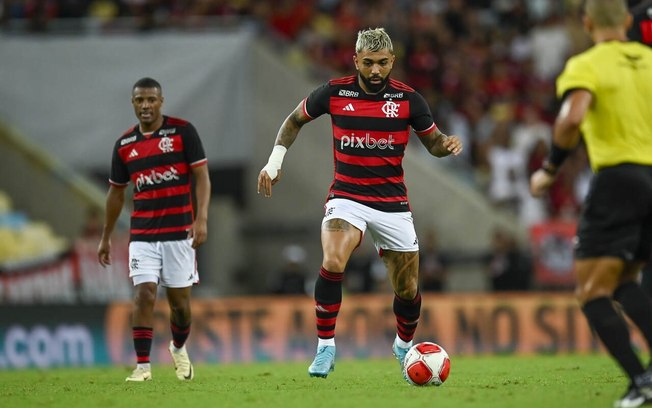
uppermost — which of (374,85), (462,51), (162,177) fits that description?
(374,85)

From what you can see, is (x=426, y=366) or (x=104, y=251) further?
(x=104, y=251)

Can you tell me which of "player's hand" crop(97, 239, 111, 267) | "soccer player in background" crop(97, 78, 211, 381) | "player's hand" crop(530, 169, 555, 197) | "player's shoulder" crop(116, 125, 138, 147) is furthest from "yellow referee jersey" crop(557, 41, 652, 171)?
"player's hand" crop(97, 239, 111, 267)

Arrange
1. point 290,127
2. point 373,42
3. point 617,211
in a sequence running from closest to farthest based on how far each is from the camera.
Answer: point 617,211 < point 373,42 < point 290,127

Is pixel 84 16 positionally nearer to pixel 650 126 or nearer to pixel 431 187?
pixel 431 187

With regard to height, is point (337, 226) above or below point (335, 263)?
above

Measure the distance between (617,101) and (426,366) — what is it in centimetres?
290

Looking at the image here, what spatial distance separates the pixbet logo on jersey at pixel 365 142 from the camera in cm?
975

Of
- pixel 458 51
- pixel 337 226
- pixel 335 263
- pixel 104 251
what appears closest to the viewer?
pixel 335 263

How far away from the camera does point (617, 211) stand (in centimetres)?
720

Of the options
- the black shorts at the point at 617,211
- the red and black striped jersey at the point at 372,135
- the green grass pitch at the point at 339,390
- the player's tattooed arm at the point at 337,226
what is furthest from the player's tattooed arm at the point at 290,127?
the black shorts at the point at 617,211

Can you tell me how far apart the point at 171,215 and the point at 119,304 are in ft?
24.1

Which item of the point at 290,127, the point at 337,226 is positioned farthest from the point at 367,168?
the point at 290,127

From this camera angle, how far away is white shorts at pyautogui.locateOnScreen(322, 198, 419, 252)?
9.64 meters

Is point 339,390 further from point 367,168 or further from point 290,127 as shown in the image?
point 290,127
